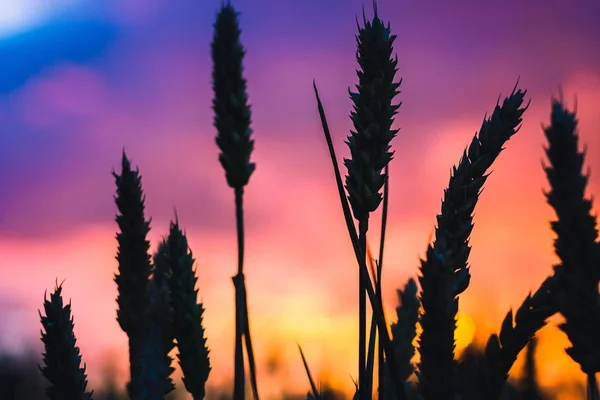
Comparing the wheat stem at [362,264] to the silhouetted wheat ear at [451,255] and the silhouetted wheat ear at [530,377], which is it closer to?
the silhouetted wheat ear at [451,255]

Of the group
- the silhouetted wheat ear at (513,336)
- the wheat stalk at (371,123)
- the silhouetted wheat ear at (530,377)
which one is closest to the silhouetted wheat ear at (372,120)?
the wheat stalk at (371,123)

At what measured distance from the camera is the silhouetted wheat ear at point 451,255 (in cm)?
185

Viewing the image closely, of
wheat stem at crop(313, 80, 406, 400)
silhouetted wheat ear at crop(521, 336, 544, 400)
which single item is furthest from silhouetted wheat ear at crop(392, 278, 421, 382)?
wheat stem at crop(313, 80, 406, 400)

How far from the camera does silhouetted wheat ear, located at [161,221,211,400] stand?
2311 mm

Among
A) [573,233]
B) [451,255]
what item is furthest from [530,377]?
[573,233]

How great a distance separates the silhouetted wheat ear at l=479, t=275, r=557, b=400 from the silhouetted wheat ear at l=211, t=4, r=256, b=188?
0.94 metres

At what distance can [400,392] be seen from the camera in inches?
82.5

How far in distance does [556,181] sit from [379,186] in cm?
83

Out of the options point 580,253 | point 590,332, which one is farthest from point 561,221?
point 590,332

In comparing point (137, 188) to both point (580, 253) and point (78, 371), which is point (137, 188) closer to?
point (78, 371)

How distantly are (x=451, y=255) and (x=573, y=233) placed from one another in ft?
1.86

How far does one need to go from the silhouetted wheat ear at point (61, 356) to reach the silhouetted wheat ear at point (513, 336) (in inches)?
50.9

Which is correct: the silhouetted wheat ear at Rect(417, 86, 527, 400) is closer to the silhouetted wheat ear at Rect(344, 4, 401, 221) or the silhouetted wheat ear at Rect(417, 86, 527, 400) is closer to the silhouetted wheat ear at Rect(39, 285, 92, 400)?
the silhouetted wheat ear at Rect(344, 4, 401, 221)

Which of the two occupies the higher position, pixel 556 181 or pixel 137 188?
pixel 137 188
